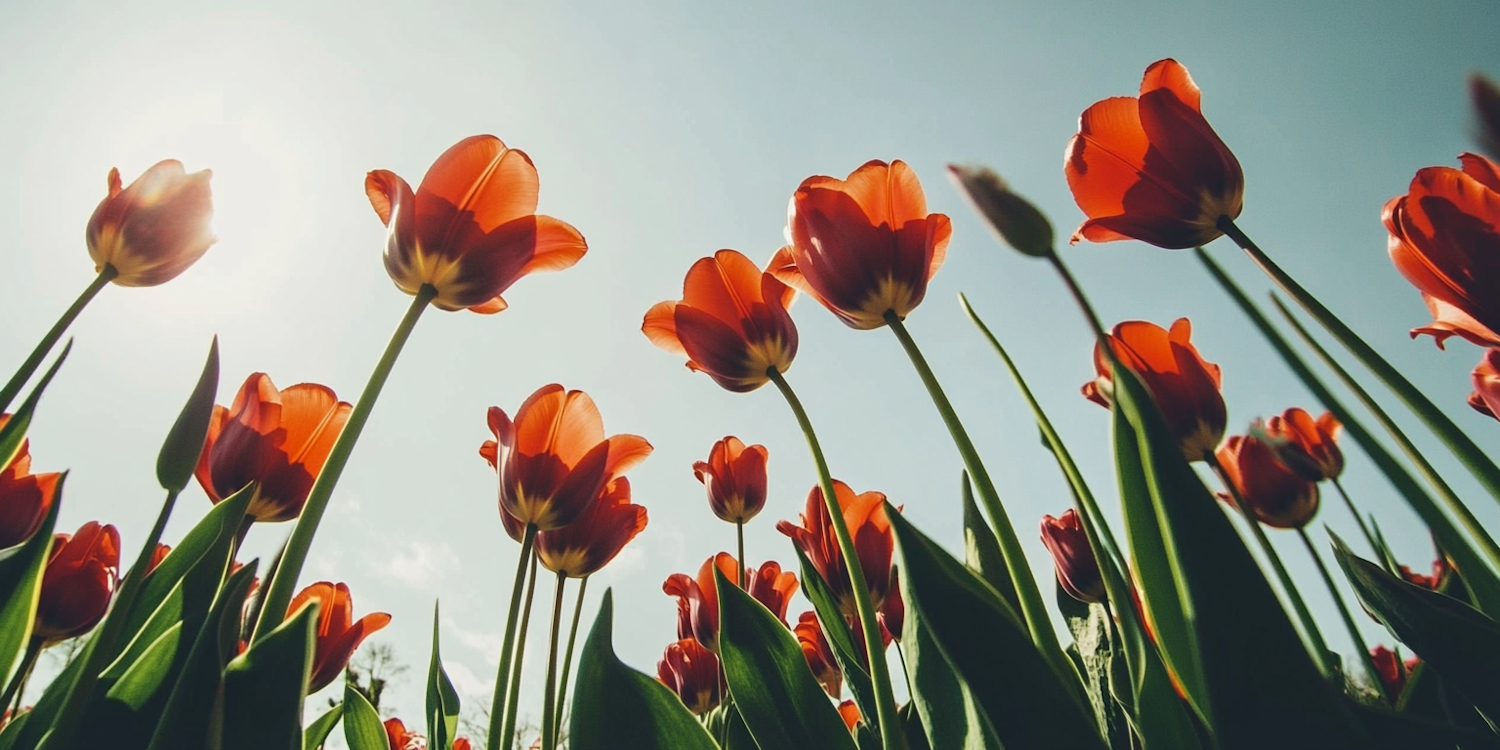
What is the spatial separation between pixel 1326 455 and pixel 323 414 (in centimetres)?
239

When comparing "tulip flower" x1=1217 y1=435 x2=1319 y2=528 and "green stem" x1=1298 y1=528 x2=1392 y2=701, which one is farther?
"tulip flower" x1=1217 y1=435 x2=1319 y2=528

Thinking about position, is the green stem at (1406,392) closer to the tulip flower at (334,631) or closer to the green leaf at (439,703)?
the green leaf at (439,703)

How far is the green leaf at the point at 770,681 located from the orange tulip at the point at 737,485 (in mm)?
1139

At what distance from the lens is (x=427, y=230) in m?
1.20

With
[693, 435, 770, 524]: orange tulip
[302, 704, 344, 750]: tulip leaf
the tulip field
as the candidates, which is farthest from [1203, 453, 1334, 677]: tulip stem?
[302, 704, 344, 750]: tulip leaf

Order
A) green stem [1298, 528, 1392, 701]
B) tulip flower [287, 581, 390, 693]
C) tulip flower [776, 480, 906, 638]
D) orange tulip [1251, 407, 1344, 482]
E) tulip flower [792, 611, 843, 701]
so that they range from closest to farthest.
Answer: green stem [1298, 528, 1392, 701]
tulip flower [776, 480, 906, 638]
tulip flower [287, 581, 390, 693]
orange tulip [1251, 407, 1344, 482]
tulip flower [792, 611, 843, 701]

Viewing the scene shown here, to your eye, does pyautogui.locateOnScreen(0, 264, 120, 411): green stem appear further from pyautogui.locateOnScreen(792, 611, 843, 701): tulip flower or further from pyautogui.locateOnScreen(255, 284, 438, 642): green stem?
pyautogui.locateOnScreen(792, 611, 843, 701): tulip flower

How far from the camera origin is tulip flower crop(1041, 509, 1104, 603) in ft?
4.61

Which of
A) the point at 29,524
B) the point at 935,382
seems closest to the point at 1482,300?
the point at 935,382

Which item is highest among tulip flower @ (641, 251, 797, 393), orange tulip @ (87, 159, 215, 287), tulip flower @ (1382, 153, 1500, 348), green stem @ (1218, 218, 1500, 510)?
orange tulip @ (87, 159, 215, 287)

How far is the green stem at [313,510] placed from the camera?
798mm

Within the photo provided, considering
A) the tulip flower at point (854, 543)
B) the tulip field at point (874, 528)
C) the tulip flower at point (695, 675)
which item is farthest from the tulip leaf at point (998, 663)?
the tulip flower at point (695, 675)

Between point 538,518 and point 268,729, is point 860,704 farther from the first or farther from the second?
point 268,729

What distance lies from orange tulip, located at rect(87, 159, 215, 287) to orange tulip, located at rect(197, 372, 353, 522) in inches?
13.9
